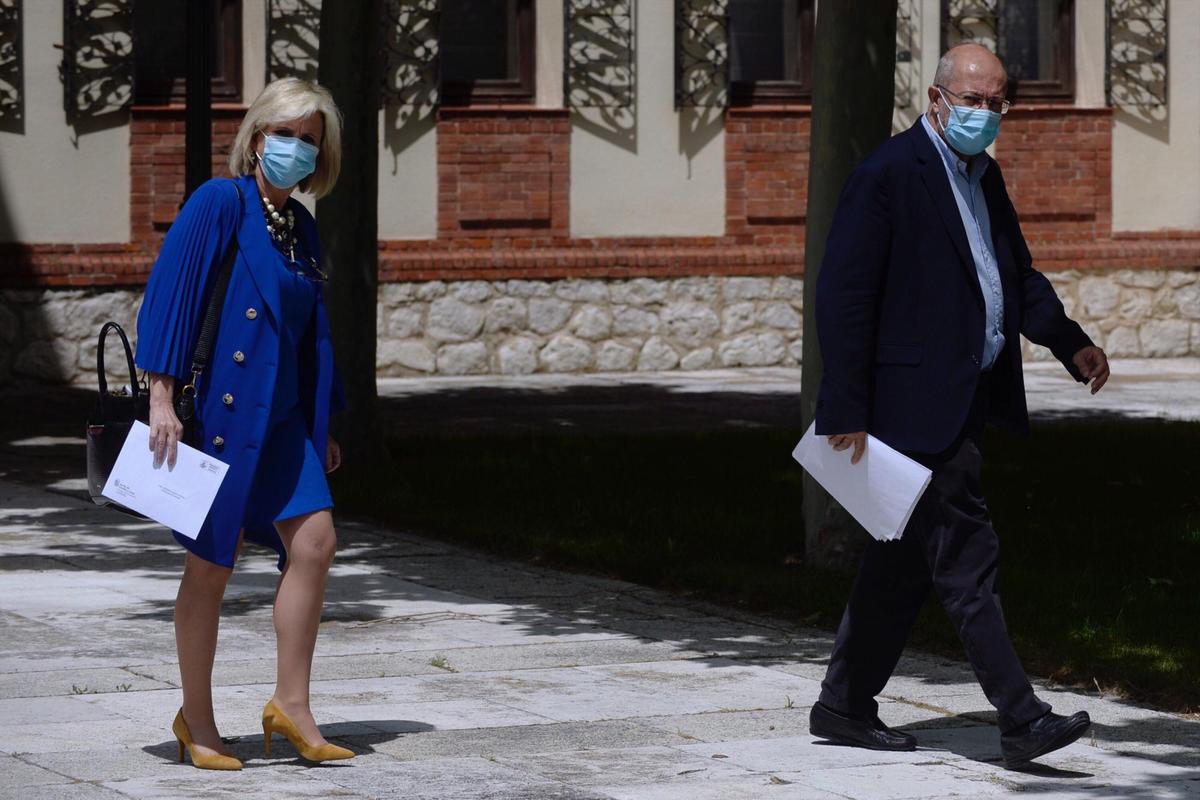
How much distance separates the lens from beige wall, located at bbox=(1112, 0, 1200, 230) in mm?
22500

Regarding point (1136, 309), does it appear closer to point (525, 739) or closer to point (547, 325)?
point (547, 325)

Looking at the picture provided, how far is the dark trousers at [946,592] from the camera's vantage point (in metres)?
5.98

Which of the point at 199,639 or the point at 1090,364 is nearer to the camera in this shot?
the point at 199,639

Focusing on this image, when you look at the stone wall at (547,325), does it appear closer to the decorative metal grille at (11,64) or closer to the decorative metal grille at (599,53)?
the decorative metal grille at (11,64)

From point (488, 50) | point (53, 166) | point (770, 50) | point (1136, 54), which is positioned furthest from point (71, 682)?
point (1136, 54)

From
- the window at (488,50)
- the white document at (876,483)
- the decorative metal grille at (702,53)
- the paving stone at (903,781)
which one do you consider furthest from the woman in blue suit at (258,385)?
the decorative metal grille at (702,53)

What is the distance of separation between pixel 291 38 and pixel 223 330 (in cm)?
1419

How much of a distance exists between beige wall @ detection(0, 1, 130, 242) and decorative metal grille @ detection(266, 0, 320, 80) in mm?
1391

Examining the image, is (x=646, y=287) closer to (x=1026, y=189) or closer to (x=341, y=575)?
(x=1026, y=189)

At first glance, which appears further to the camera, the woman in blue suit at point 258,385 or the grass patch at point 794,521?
the grass patch at point 794,521

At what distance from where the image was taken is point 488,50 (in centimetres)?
2061

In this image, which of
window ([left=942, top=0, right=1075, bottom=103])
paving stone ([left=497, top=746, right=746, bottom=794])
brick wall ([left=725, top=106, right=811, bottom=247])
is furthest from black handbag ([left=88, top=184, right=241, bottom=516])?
window ([left=942, top=0, right=1075, bottom=103])

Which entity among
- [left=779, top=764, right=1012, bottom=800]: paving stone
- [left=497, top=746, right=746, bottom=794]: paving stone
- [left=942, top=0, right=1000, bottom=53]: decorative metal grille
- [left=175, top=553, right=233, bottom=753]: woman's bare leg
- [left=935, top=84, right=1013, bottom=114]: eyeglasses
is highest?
[left=942, top=0, right=1000, bottom=53]: decorative metal grille

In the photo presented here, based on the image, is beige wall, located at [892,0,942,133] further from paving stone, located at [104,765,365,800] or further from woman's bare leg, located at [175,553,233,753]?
paving stone, located at [104,765,365,800]
